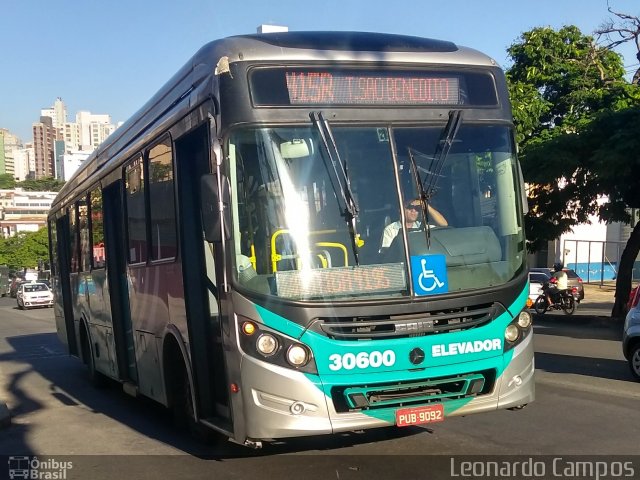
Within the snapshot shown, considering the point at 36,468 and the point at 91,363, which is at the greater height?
the point at 91,363

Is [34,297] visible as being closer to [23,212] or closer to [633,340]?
[633,340]

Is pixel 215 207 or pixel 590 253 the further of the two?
pixel 590 253

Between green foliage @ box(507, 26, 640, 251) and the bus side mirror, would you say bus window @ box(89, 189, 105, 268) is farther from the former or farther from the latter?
green foliage @ box(507, 26, 640, 251)

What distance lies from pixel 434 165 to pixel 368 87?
79 centimetres

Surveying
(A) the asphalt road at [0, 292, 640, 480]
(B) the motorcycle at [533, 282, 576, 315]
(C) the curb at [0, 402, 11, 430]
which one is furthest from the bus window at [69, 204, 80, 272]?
(B) the motorcycle at [533, 282, 576, 315]

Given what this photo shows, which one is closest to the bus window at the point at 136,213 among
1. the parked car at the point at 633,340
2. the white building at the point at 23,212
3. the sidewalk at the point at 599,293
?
the parked car at the point at 633,340

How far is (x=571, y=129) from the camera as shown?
22297mm

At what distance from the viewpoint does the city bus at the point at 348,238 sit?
541 cm

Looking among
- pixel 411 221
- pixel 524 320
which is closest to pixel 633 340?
pixel 524 320

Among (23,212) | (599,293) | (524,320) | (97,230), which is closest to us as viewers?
(524,320)

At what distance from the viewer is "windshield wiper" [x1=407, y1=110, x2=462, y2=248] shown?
5789mm

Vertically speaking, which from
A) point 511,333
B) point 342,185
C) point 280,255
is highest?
point 342,185

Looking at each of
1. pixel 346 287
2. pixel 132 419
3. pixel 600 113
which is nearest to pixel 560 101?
pixel 600 113

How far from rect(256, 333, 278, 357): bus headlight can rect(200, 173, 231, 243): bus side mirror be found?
2.52 feet
